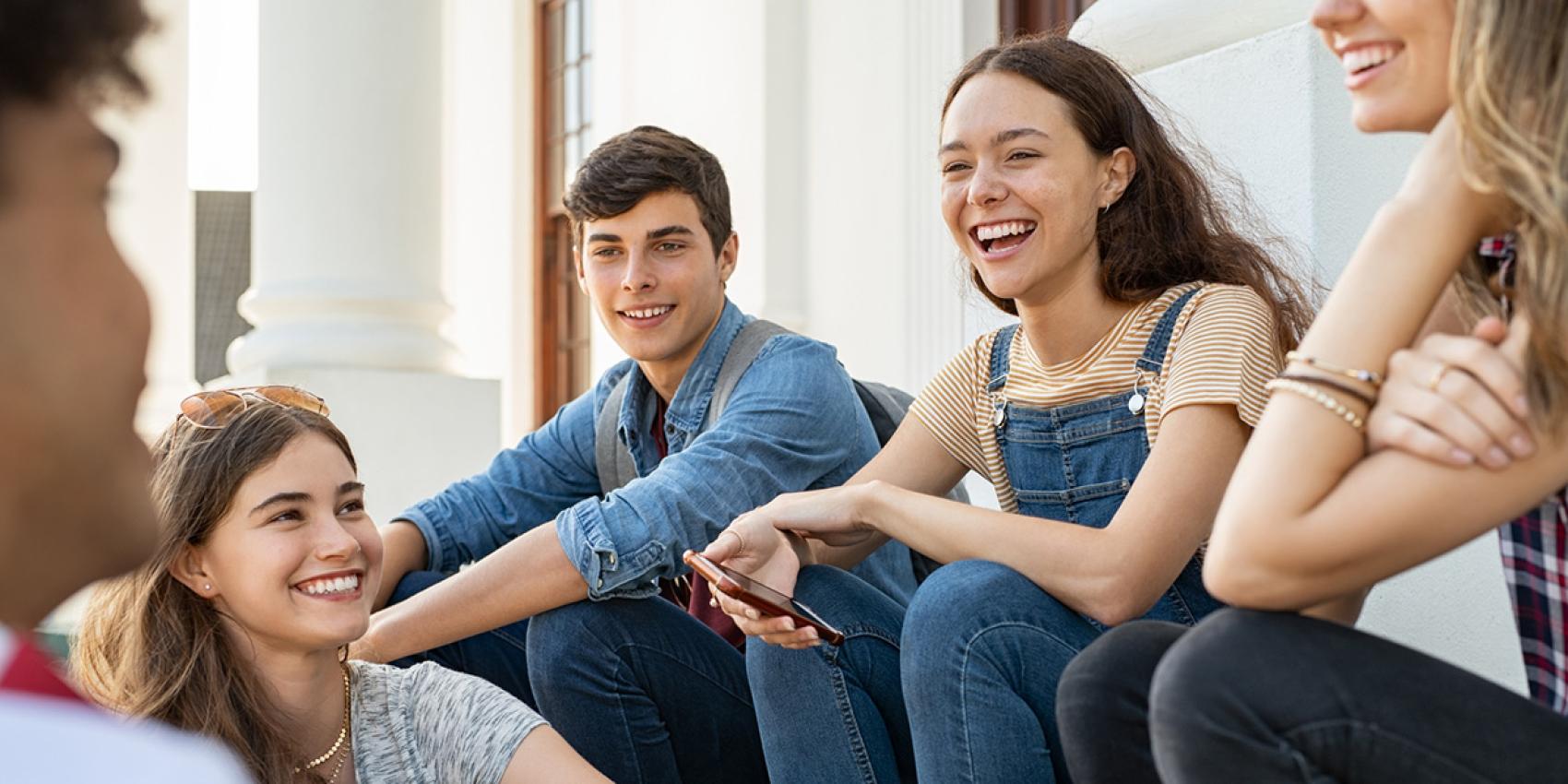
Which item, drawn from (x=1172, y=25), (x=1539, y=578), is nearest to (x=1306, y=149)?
(x=1172, y=25)

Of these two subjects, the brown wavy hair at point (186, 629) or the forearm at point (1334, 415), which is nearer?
the forearm at point (1334, 415)

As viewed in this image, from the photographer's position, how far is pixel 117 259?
2.49ft

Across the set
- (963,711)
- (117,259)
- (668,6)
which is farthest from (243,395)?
(668,6)

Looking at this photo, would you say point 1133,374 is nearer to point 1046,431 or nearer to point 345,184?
point 1046,431

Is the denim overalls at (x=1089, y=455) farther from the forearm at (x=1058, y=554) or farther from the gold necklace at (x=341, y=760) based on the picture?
Answer: the gold necklace at (x=341, y=760)

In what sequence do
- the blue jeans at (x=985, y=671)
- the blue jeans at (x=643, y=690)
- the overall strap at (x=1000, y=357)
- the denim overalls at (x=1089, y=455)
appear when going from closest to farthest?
the blue jeans at (x=985, y=671)
the denim overalls at (x=1089, y=455)
the overall strap at (x=1000, y=357)
the blue jeans at (x=643, y=690)

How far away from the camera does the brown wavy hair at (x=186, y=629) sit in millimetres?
2436

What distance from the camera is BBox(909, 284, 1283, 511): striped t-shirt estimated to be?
215 centimetres

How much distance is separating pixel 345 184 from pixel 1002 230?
3649mm

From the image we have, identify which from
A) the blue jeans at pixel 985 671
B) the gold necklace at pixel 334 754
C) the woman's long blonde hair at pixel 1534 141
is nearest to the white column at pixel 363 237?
the gold necklace at pixel 334 754

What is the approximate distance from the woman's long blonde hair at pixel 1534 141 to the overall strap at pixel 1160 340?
91cm

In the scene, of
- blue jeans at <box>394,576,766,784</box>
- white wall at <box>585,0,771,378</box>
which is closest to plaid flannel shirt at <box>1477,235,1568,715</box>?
blue jeans at <box>394,576,766,784</box>

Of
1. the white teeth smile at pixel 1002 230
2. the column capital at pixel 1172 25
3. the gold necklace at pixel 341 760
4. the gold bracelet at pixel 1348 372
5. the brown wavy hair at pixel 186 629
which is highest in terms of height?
the column capital at pixel 1172 25

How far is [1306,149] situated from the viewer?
3006 mm
